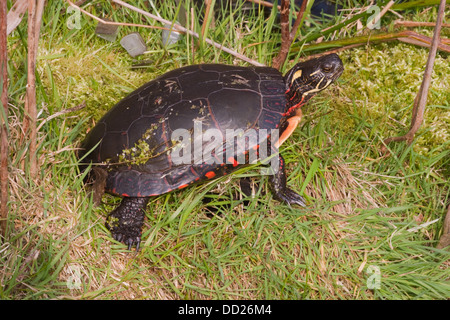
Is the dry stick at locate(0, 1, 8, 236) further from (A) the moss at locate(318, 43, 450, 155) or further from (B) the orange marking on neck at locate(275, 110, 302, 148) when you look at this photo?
(A) the moss at locate(318, 43, 450, 155)

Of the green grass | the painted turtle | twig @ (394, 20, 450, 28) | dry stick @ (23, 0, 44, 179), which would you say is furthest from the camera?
twig @ (394, 20, 450, 28)

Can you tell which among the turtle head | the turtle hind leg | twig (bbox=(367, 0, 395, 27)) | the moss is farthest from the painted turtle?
twig (bbox=(367, 0, 395, 27))

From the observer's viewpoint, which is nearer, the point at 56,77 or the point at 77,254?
the point at 77,254

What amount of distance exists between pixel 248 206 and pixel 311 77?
90 cm

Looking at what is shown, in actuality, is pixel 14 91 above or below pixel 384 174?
above

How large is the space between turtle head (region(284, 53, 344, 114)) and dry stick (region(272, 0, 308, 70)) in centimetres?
36

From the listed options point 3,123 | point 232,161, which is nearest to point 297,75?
point 232,161

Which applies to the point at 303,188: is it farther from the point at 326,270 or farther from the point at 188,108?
the point at 188,108

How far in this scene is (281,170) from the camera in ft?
8.48

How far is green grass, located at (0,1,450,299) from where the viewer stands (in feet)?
7.53

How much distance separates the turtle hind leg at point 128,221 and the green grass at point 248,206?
60mm

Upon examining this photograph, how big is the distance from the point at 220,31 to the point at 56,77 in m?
1.25

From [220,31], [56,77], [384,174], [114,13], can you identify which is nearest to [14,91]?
[56,77]

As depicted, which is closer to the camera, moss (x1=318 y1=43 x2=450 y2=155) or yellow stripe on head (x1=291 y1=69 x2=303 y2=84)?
yellow stripe on head (x1=291 y1=69 x2=303 y2=84)
